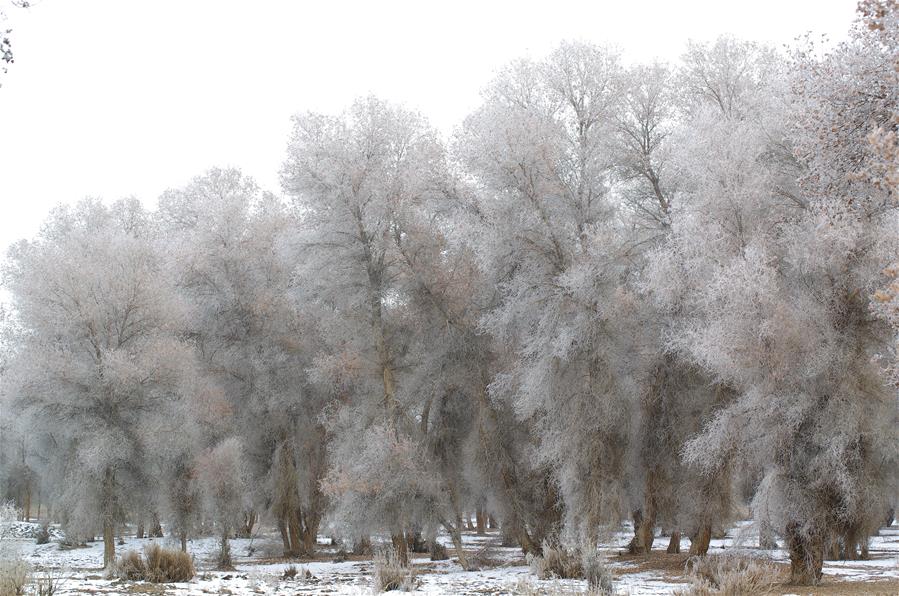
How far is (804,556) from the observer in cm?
1642

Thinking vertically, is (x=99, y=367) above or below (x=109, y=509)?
above

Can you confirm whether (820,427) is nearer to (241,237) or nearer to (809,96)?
(809,96)

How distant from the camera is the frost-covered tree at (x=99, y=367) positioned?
25125mm

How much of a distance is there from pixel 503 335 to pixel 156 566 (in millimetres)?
10816

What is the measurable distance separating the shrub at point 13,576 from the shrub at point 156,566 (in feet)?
15.5

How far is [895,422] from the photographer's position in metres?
19.0

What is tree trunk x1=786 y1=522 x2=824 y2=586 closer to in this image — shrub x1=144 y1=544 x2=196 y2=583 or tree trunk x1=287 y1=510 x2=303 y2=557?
shrub x1=144 y1=544 x2=196 y2=583

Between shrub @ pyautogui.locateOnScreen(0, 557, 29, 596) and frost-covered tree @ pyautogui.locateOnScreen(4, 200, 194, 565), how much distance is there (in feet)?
43.4

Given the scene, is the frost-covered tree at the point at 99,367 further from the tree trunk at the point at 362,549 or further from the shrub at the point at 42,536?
the shrub at the point at 42,536

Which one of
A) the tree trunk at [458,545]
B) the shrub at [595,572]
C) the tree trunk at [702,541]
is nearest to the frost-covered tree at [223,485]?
the tree trunk at [458,545]

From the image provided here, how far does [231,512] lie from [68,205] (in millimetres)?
18985

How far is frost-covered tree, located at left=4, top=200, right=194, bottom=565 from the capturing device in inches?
989

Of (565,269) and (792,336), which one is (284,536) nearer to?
(565,269)

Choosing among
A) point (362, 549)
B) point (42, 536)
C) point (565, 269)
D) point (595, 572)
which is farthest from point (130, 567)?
point (42, 536)
